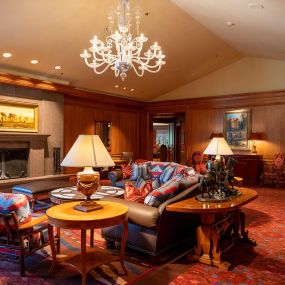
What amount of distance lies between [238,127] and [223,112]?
718mm

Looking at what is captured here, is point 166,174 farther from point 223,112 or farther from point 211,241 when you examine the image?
point 223,112

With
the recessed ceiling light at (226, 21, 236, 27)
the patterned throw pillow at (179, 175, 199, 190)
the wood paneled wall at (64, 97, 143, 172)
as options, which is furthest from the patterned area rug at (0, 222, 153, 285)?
the wood paneled wall at (64, 97, 143, 172)

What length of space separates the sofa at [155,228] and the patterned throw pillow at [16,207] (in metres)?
1.02

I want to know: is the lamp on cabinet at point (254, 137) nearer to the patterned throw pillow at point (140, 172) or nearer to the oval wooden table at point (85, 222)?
the patterned throw pillow at point (140, 172)

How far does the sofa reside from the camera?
116 inches

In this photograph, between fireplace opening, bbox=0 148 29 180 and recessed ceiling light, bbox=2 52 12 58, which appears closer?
recessed ceiling light, bbox=2 52 12 58

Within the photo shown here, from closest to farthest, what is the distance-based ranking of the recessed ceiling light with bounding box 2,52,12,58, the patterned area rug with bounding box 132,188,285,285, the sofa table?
the patterned area rug with bounding box 132,188,285,285, the sofa table, the recessed ceiling light with bounding box 2,52,12,58

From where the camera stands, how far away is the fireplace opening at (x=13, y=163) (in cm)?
659

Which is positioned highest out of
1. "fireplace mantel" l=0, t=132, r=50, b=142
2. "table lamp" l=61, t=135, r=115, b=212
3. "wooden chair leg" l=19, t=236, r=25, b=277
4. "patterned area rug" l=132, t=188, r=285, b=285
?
"fireplace mantel" l=0, t=132, r=50, b=142

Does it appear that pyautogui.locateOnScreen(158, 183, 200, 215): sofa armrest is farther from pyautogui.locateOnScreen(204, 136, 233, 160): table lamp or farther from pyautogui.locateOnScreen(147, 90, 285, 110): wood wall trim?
pyautogui.locateOnScreen(147, 90, 285, 110): wood wall trim

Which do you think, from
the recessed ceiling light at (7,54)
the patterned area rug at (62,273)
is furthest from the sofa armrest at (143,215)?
the recessed ceiling light at (7,54)

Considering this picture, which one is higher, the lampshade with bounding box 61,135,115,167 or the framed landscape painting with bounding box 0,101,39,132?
the framed landscape painting with bounding box 0,101,39,132

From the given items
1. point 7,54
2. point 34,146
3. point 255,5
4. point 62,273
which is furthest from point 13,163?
point 255,5

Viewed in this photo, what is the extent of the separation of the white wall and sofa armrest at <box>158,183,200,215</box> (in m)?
5.86
